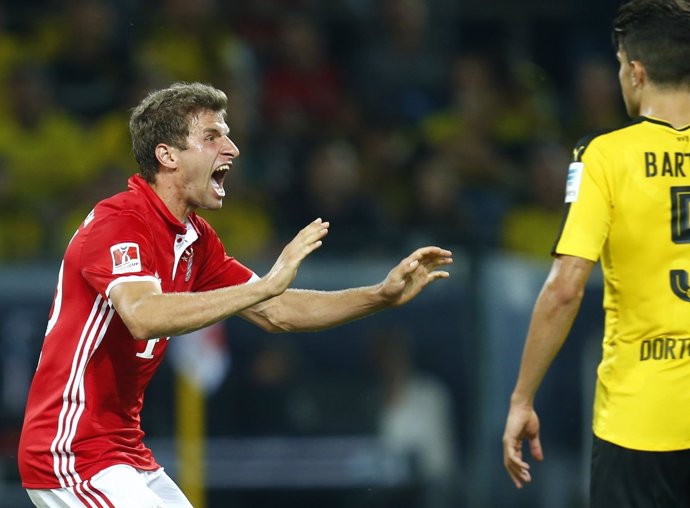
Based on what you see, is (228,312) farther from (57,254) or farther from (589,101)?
(589,101)

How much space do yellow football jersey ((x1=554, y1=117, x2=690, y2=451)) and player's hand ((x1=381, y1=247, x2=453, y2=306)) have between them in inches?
22.7

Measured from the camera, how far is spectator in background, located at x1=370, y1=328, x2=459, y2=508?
8711mm

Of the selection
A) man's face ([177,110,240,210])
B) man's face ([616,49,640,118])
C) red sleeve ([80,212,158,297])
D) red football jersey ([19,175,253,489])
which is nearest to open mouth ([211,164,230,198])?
man's face ([177,110,240,210])

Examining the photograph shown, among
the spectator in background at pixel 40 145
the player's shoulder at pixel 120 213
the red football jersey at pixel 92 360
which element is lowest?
the red football jersey at pixel 92 360

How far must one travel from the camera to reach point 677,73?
4.19m

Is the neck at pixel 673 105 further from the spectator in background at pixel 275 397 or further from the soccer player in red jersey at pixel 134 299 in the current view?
the spectator in background at pixel 275 397

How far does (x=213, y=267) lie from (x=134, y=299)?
32.0 inches

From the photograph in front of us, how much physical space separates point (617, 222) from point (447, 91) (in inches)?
261

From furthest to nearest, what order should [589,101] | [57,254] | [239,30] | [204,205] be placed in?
1. [239,30]
2. [589,101]
3. [57,254]
4. [204,205]

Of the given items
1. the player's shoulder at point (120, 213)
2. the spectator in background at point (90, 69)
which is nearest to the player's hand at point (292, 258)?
the player's shoulder at point (120, 213)

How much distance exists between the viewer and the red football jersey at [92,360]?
4223mm

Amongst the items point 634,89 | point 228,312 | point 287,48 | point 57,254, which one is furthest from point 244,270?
point 287,48

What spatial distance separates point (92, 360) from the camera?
14.1ft

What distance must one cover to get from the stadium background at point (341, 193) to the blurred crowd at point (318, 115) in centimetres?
2
